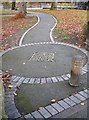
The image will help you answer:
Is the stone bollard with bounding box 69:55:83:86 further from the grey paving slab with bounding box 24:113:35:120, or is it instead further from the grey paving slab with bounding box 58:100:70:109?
the grey paving slab with bounding box 24:113:35:120

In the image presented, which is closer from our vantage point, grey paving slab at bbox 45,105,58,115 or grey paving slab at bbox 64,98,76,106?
grey paving slab at bbox 45,105,58,115

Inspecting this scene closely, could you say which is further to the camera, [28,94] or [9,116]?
[28,94]

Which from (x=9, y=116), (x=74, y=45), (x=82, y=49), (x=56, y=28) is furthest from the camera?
(x=56, y=28)

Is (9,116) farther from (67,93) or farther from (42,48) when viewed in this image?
(42,48)

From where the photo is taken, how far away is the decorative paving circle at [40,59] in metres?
8.53

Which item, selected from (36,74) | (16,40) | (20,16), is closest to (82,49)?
(36,74)

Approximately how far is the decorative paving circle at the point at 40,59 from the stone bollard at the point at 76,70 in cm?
110

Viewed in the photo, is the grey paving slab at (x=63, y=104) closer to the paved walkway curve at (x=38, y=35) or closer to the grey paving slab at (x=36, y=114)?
the grey paving slab at (x=36, y=114)

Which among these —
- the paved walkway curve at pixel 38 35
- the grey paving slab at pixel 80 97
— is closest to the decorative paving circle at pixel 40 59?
the paved walkway curve at pixel 38 35

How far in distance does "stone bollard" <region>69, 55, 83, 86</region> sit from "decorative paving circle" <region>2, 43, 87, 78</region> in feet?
3.60

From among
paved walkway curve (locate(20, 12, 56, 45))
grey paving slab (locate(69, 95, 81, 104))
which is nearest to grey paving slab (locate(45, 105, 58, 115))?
grey paving slab (locate(69, 95, 81, 104))

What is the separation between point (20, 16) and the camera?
67.5 ft

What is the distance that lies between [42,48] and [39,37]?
245cm

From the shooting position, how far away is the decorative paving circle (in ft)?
28.0
